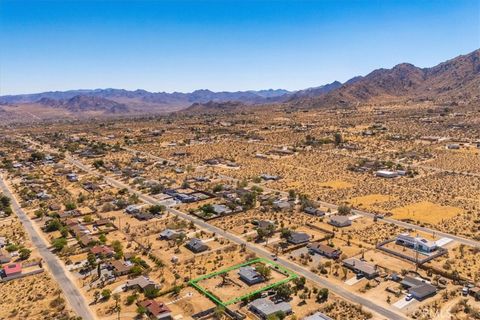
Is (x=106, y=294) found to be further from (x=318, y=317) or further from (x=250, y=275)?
(x=318, y=317)

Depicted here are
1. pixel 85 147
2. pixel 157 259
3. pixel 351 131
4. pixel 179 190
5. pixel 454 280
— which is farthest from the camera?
pixel 351 131

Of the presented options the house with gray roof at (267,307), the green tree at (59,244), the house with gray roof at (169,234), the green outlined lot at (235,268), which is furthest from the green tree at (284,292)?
the green tree at (59,244)

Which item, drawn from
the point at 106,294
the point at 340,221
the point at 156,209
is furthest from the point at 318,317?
the point at 156,209

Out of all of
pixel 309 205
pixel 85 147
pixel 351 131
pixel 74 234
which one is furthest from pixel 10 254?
pixel 351 131

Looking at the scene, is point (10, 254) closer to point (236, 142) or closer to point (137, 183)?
point (137, 183)

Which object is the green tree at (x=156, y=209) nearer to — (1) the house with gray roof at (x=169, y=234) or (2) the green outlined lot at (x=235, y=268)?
(1) the house with gray roof at (x=169, y=234)
